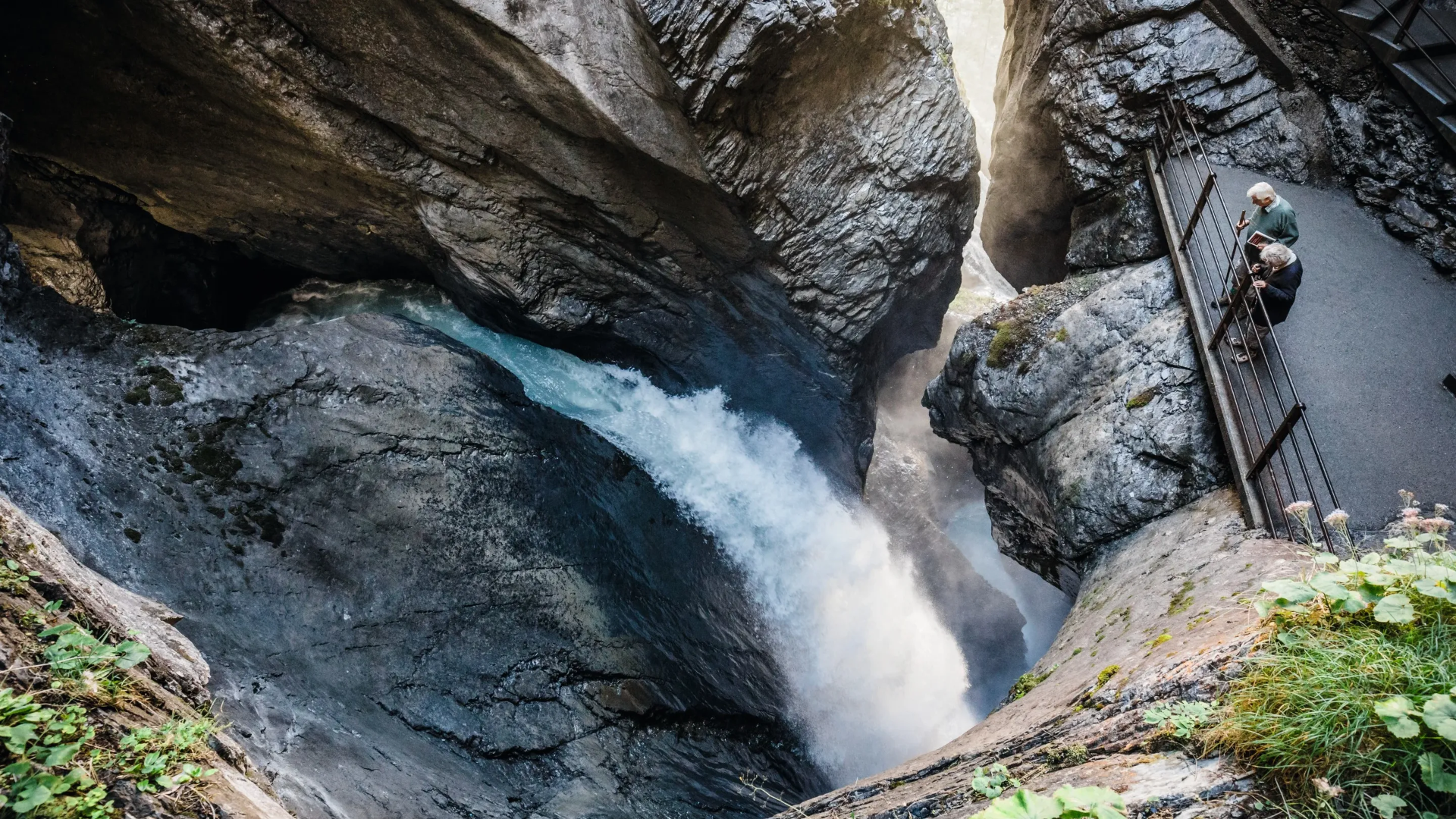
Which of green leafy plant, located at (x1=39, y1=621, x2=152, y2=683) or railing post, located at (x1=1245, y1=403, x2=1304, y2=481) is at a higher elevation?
railing post, located at (x1=1245, y1=403, x2=1304, y2=481)

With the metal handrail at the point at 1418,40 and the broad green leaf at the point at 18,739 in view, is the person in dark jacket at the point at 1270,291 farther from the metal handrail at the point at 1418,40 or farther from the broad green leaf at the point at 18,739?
the broad green leaf at the point at 18,739

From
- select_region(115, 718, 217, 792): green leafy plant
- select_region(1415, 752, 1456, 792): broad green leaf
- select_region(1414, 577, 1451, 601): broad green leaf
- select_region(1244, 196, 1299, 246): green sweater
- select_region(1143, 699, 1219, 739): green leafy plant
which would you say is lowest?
select_region(115, 718, 217, 792): green leafy plant

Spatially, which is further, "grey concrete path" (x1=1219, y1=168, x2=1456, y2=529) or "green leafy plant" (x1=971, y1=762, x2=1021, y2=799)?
"grey concrete path" (x1=1219, y1=168, x2=1456, y2=529)

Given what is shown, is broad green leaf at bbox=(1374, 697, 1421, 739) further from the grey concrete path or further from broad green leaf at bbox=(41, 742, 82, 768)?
broad green leaf at bbox=(41, 742, 82, 768)

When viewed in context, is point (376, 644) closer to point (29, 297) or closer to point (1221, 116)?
point (29, 297)

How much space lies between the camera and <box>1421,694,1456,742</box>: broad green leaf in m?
2.44

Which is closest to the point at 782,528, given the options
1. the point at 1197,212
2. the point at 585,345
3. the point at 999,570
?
the point at 585,345

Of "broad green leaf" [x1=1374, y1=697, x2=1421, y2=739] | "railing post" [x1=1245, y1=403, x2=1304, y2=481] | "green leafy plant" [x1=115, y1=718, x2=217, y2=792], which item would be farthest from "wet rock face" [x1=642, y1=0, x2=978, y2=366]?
"broad green leaf" [x1=1374, y1=697, x2=1421, y2=739]

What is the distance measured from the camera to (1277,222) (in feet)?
21.6

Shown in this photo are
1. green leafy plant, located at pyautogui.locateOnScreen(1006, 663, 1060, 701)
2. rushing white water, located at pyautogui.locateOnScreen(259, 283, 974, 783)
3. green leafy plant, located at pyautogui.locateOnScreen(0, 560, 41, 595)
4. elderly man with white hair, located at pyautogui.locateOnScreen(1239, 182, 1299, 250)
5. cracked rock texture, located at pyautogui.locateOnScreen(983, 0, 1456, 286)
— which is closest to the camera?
green leafy plant, located at pyautogui.locateOnScreen(0, 560, 41, 595)

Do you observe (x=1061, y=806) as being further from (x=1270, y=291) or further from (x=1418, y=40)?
(x=1418, y=40)

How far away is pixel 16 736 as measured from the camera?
2.79m

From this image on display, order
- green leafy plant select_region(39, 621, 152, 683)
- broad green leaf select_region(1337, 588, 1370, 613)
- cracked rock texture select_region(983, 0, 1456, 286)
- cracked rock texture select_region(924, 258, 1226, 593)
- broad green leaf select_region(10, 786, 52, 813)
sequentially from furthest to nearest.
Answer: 1. cracked rock texture select_region(983, 0, 1456, 286)
2. cracked rock texture select_region(924, 258, 1226, 593)
3. green leafy plant select_region(39, 621, 152, 683)
4. broad green leaf select_region(1337, 588, 1370, 613)
5. broad green leaf select_region(10, 786, 52, 813)

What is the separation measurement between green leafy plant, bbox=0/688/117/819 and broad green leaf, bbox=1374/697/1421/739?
492 cm
